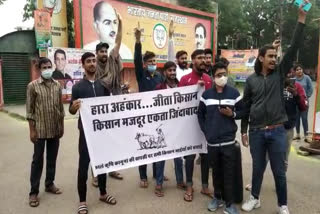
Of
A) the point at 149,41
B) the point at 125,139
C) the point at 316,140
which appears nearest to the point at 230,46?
the point at 149,41

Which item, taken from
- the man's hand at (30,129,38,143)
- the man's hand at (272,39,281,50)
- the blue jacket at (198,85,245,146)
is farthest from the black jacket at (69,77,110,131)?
the man's hand at (272,39,281,50)

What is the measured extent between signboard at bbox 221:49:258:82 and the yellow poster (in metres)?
14.1

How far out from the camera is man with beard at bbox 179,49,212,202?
414 centimetres

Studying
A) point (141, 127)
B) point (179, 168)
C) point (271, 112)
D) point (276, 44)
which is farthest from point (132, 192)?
point (276, 44)

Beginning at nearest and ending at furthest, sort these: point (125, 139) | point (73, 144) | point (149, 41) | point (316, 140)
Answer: point (125, 139)
point (316, 140)
point (73, 144)
point (149, 41)

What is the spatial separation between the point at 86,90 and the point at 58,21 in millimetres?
12942

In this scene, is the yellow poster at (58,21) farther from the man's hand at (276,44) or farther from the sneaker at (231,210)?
the sneaker at (231,210)

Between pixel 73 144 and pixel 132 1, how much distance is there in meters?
10.6

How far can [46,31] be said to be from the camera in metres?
14.4

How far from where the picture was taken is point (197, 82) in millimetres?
4285

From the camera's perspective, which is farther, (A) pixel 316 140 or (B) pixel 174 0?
(B) pixel 174 0

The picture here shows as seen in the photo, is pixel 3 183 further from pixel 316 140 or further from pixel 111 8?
pixel 111 8

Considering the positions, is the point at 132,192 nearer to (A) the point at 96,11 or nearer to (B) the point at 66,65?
(B) the point at 66,65

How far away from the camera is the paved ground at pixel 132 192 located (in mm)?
3867
